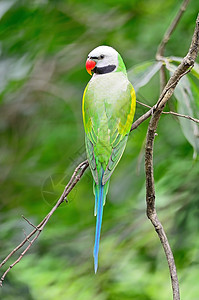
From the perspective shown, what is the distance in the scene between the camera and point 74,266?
1.25 meters

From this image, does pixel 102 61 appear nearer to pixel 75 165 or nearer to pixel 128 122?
pixel 128 122

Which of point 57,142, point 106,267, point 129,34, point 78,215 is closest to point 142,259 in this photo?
point 106,267

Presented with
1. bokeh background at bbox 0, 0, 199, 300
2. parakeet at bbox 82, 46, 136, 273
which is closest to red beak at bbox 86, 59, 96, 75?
parakeet at bbox 82, 46, 136, 273

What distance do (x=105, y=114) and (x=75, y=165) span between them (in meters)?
0.36

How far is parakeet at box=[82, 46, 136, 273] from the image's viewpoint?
58cm

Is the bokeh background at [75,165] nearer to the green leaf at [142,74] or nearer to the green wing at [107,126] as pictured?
the green leaf at [142,74]

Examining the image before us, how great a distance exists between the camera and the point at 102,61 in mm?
588

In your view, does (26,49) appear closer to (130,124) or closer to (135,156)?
(135,156)

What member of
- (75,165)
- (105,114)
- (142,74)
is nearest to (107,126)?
(105,114)

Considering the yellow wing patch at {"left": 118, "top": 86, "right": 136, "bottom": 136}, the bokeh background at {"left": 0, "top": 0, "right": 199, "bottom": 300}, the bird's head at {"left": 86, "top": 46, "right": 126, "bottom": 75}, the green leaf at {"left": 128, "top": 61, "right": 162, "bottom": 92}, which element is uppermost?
the bird's head at {"left": 86, "top": 46, "right": 126, "bottom": 75}

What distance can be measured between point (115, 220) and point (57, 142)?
366mm

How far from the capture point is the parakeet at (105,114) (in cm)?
58

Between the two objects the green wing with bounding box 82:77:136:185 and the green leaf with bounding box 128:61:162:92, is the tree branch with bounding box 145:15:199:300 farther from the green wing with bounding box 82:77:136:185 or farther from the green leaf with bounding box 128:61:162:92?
the green leaf with bounding box 128:61:162:92

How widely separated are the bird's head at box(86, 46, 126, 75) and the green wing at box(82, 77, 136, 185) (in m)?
0.03
